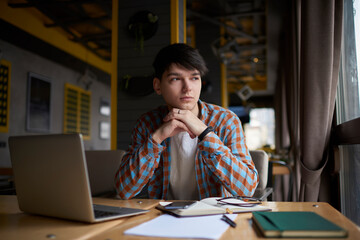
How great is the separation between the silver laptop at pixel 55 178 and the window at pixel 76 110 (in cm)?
772

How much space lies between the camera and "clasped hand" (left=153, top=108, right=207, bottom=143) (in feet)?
4.93

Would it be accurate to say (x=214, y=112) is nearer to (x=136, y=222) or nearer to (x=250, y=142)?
(x=136, y=222)

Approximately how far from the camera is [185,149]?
1766 millimetres

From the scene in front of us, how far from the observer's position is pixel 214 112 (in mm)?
1800

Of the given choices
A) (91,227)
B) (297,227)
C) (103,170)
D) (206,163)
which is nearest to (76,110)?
(103,170)

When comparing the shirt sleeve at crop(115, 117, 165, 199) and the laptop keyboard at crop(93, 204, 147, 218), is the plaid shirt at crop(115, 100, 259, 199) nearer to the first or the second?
the shirt sleeve at crop(115, 117, 165, 199)

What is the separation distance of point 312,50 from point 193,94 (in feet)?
3.89

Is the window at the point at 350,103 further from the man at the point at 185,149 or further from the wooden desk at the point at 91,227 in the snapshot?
the wooden desk at the point at 91,227

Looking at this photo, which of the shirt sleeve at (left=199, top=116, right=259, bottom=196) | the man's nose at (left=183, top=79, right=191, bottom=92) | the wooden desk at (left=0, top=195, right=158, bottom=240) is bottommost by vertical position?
the wooden desk at (left=0, top=195, right=158, bottom=240)

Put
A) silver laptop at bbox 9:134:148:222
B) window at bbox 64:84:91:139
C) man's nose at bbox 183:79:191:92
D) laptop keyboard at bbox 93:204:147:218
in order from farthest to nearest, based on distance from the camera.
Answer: window at bbox 64:84:91:139, man's nose at bbox 183:79:191:92, laptop keyboard at bbox 93:204:147:218, silver laptop at bbox 9:134:148:222

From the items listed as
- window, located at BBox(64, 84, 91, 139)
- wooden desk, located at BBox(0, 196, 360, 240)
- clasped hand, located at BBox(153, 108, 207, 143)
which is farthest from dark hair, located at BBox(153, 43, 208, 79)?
window, located at BBox(64, 84, 91, 139)

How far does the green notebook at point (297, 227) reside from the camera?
0.72 metres

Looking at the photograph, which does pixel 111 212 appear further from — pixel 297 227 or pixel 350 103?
pixel 350 103

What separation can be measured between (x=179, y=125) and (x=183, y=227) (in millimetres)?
755
